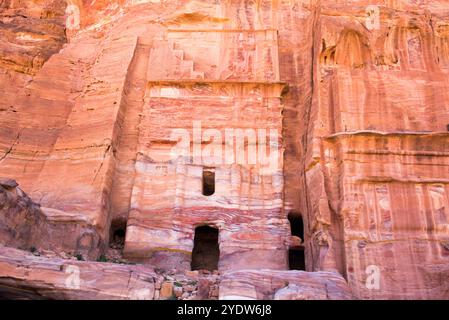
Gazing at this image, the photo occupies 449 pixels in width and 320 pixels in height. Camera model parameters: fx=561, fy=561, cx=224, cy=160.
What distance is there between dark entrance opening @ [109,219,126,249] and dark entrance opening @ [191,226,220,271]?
1.86m

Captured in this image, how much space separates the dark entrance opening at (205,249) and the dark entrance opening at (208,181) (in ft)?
3.31

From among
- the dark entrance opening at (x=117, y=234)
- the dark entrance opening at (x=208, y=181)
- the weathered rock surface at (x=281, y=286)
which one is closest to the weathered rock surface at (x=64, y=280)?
the weathered rock surface at (x=281, y=286)

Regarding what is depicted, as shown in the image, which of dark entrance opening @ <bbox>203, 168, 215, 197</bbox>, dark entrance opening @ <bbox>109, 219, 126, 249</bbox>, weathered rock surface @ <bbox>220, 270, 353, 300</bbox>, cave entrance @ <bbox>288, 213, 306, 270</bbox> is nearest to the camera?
weathered rock surface @ <bbox>220, 270, 353, 300</bbox>

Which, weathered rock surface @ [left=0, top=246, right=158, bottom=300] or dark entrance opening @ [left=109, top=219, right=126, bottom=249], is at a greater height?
dark entrance opening @ [left=109, top=219, right=126, bottom=249]

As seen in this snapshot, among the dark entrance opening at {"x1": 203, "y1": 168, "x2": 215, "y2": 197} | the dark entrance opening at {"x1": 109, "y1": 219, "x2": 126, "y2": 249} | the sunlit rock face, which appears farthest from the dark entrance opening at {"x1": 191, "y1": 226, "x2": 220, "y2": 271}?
the dark entrance opening at {"x1": 109, "y1": 219, "x2": 126, "y2": 249}

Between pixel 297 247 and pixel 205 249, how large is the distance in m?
2.40

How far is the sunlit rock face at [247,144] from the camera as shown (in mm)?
12484

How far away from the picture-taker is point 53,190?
1388cm

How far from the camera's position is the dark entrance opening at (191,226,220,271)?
1409 cm

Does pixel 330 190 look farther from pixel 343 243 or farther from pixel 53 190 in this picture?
pixel 53 190

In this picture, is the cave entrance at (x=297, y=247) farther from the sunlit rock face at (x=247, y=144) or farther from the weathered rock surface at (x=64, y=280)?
the weathered rock surface at (x=64, y=280)

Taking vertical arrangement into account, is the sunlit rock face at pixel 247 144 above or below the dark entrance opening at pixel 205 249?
above

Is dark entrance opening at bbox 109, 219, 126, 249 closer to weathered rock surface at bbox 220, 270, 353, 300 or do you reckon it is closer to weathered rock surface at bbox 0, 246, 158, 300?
weathered rock surface at bbox 0, 246, 158, 300

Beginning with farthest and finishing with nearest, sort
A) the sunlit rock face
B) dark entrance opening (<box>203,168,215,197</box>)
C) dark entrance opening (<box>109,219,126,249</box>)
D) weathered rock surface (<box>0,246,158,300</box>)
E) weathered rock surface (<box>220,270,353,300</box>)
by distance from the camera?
dark entrance opening (<box>203,168,215,197</box>) < dark entrance opening (<box>109,219,126,249</box>) < the sunlit rock face < weathered rock surface (<box>220,270,353,300</box>) < weathered rock surface (<box>0,246,158,300</box>)
